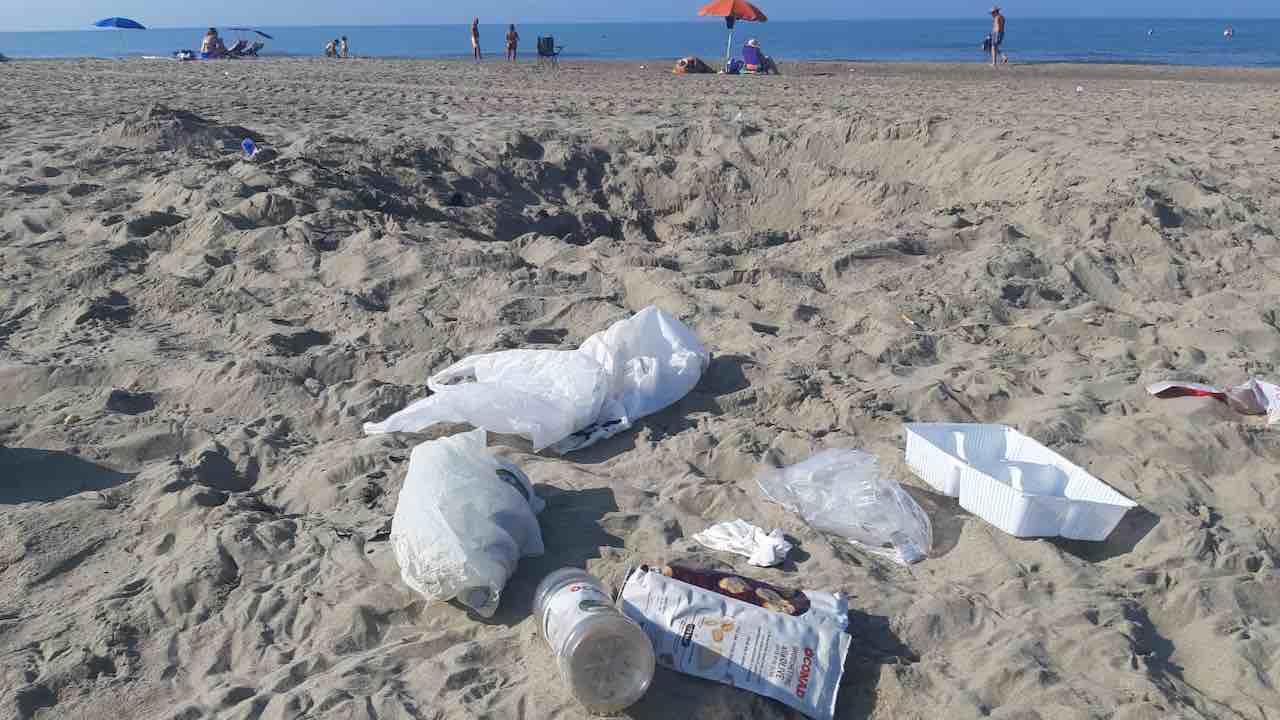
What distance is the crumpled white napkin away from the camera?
2.30 meters

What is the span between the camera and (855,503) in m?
2.49

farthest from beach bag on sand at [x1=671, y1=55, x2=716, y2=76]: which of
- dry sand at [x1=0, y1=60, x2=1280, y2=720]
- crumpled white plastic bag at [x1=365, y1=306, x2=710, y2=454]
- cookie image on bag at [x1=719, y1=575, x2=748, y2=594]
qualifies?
cookie image on bag at [x1=719, y1=575, x2=748, y2=594]

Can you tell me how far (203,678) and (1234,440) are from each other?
2.91 m

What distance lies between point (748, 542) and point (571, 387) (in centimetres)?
87

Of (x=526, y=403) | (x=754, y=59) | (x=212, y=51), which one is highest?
(x=212, y=51)

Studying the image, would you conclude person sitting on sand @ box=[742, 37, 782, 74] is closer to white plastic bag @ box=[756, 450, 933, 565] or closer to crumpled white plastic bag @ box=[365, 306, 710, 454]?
crumpled white plastic bag @ box=[365, 306, 710, 454]

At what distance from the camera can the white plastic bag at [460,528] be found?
6.81 ft

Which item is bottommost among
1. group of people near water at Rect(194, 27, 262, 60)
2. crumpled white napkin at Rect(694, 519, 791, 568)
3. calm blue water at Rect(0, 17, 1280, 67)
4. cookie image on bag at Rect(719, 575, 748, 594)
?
crumpled white napkin at Rect(694, 519, 791, 568)

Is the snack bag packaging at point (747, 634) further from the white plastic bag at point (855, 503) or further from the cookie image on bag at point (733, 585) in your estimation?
the white plastic bag at point (855, 503)

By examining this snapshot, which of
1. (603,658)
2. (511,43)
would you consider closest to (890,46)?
(511,43)

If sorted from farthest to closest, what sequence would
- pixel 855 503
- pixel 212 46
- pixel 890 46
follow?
pixel 890 46 → pixel 212 46 → pixel 855 503

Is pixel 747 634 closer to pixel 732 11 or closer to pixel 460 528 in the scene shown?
pixel 460 528

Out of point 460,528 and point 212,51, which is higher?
point 212,51

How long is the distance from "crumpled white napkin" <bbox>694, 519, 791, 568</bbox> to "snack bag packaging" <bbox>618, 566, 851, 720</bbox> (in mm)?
250
